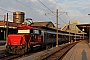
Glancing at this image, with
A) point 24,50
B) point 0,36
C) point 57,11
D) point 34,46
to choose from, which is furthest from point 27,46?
point 0,36

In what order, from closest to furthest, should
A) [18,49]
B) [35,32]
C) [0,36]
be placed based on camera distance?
[18,49] < [35,32] < [0,36]

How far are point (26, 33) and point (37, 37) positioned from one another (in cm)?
261

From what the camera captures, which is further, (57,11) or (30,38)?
(57,11)

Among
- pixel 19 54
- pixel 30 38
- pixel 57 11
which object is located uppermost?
pixel 57 11

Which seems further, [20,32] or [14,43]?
[20,32]

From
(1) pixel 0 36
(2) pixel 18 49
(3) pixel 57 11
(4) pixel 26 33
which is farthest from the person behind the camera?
(1) pixel 0 36

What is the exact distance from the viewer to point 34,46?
78.0ft

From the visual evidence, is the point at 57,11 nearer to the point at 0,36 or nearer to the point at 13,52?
the point at 13,52

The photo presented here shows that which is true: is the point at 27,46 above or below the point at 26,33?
below

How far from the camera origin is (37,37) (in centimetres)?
2441

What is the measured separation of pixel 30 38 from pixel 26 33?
2.42 ft

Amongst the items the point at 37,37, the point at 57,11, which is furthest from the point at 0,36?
the point at 37,37

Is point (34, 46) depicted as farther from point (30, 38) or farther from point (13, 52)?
point (13, 52)

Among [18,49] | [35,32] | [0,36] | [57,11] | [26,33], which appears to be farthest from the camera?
[0,36]
